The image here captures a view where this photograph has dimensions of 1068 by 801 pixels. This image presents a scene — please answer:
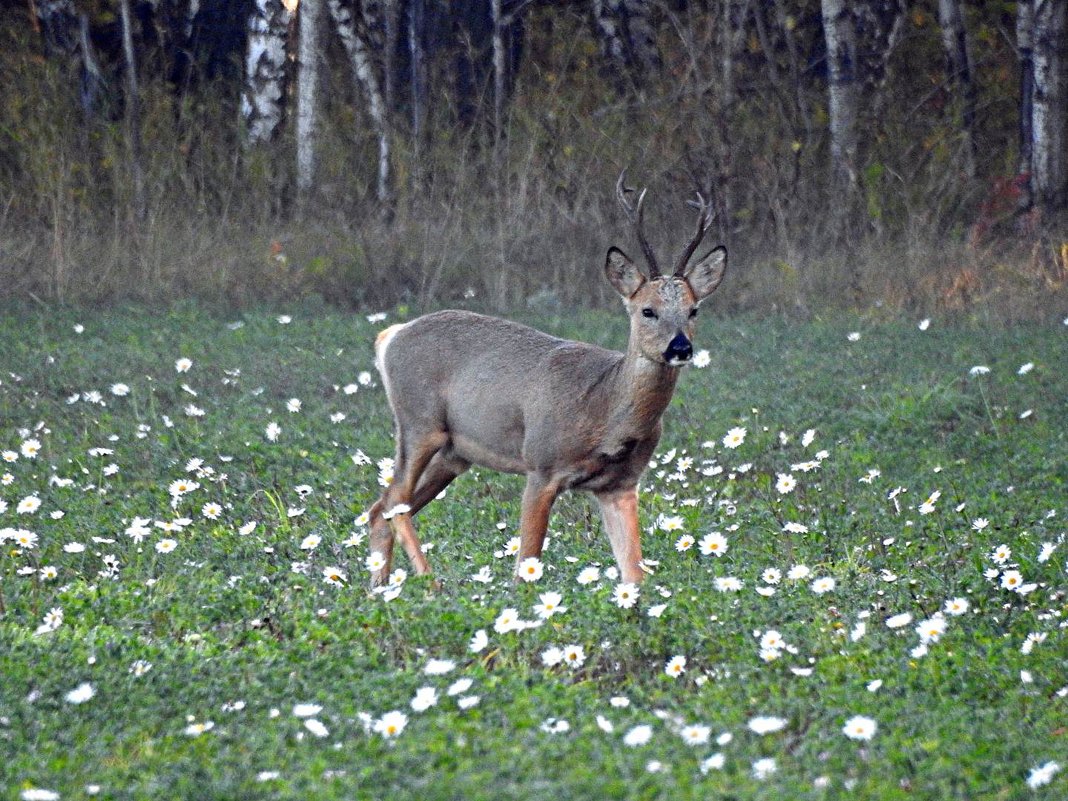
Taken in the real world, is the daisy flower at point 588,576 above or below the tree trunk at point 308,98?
below

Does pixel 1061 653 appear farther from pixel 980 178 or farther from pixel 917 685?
pixel 980 178

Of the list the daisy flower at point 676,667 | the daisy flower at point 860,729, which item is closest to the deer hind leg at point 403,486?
the daisy flower at point 676,667

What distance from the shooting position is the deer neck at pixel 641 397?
248 inches

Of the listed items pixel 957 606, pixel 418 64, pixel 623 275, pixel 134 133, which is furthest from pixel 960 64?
pixel 957 606

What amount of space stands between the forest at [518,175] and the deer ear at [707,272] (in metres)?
5.83

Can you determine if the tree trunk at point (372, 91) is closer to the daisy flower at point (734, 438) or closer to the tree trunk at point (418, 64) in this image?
the tree trunk at point (418, 64)

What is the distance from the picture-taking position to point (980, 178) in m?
16.2

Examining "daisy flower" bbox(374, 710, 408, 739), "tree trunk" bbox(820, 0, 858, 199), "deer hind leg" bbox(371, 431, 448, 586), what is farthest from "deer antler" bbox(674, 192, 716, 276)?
"tree trunk" bbox(820, 0, 858, 199)

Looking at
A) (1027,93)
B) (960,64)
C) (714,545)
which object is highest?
(960,64)

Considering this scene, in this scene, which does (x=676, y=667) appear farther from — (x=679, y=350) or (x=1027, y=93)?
(x=1027, y=93)

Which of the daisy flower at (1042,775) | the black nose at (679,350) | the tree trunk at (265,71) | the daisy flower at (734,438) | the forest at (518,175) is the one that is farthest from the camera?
the tree trunk at (265,71)

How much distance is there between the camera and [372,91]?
53.0ft

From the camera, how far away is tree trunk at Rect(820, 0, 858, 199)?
14367 mm

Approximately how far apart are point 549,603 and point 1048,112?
10359mm
